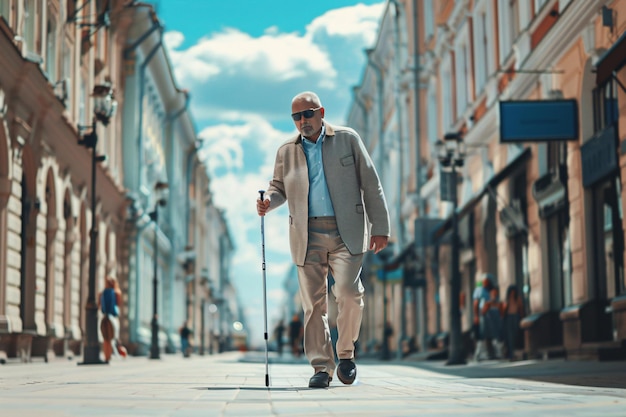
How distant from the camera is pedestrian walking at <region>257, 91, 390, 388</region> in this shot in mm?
8836

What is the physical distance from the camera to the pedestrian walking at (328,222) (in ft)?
29.0

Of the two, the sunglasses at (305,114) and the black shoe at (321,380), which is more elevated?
the sunglasses at (305,114)

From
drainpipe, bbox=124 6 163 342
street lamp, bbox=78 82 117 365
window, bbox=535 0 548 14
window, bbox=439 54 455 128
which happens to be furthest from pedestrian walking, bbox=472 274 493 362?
drainpipe, bbox=124 6 163 342

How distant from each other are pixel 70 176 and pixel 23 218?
6074 mm

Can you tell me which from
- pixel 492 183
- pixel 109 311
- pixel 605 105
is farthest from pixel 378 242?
pixel 492 183

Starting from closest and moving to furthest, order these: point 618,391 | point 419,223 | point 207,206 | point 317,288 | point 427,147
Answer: point 618,391
point 317,288
point 419,223
point 427,147
point 207,206

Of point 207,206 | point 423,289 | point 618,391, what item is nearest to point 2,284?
point 618,391

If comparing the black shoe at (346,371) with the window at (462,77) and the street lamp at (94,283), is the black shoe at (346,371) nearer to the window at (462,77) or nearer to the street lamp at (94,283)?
the street lamp at (94,283)

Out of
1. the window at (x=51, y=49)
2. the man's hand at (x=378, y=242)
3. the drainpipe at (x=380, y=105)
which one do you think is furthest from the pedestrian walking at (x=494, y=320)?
the drainpipe at (x=380, y=105)

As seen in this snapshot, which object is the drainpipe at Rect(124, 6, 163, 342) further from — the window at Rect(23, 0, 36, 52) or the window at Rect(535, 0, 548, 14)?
the window at Rect(535, 0, 548, 14)

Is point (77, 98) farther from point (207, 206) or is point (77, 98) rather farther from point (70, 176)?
point (207, 206)

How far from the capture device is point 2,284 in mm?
21000

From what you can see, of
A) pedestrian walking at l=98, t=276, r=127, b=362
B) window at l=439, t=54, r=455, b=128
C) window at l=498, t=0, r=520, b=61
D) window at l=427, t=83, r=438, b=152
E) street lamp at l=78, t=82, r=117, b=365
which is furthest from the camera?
window at l=427, t=83, r=438, b=152

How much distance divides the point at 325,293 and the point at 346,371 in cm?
60
